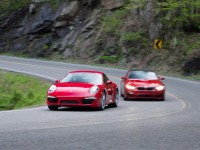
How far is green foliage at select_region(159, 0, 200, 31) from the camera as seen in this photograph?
135 ft

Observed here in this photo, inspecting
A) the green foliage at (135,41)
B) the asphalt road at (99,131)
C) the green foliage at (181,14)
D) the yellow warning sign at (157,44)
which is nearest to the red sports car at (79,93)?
the asphalt road at (99,131)

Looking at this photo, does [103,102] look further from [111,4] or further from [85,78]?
[111,4]

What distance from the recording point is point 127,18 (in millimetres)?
49406

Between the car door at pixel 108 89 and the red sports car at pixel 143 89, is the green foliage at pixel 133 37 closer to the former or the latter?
the red sports car at pixel 143 89

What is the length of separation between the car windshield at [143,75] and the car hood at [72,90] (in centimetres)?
766

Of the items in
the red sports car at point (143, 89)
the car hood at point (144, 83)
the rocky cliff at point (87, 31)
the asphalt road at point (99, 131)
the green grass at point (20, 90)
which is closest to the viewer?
the asphalt road at point (99, 131)

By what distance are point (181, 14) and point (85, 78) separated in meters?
27.1

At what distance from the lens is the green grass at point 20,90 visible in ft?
80.3

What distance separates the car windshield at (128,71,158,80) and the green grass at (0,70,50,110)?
14.2 feet

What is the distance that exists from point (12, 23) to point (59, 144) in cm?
5221

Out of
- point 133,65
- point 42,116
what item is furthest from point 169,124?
point 133,65

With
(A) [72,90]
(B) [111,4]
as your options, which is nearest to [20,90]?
(A) [72,90]

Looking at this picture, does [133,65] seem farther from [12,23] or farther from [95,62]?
[12,23]

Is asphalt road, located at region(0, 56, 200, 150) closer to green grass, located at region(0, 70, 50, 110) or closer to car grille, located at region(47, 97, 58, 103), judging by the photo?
car grille, located at region(47, 97, 58, 103)
